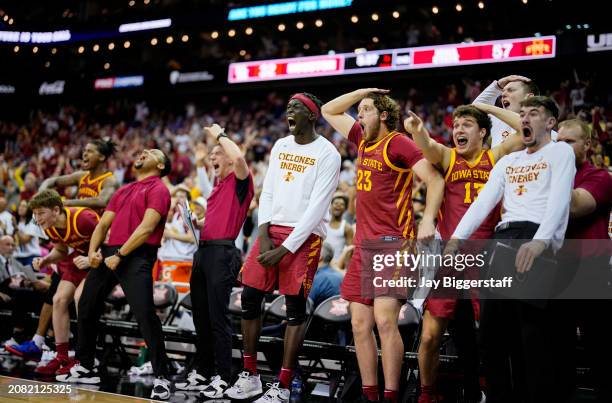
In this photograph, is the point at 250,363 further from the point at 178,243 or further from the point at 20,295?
the point at 178,243

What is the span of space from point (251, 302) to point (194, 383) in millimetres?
915

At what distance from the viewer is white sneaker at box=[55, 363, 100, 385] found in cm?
548

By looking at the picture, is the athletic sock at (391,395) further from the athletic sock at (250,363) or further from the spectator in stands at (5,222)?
the spectator in stands at (5,222)

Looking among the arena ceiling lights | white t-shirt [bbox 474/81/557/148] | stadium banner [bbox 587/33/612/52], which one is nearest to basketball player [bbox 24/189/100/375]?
white t-shirt [bbox 474/81/557/148]

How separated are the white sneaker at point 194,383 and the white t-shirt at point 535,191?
8.22 feet

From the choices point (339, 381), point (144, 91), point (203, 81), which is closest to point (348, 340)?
point (339, 381)

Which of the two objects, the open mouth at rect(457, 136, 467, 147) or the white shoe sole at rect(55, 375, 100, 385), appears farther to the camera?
the white shoe sole at rect(55, 375, 100, 385)

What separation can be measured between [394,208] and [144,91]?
15964mm

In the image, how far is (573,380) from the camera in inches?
136

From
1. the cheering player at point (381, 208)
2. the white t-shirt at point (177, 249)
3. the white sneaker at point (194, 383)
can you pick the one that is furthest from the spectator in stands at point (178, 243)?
the cheering player at point (381, 208)

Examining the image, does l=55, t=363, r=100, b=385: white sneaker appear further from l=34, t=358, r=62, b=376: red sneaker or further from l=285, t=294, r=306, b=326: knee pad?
l=285, t=294, r=306, b=326: knee pad

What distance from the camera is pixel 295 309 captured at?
15.7 feet

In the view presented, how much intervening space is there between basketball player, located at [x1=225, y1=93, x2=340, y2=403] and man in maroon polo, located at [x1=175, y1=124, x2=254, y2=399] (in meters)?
0.34

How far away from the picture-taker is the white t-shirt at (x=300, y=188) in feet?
15.7
